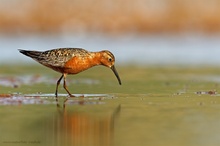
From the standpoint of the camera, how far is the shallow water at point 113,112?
11.1 meters

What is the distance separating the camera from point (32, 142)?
10.8m

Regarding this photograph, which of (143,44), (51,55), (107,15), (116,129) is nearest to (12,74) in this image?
(51,55)

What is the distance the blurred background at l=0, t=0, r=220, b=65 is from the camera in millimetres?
39497

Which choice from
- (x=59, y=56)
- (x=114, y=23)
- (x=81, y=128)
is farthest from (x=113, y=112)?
(x=114, y=23)

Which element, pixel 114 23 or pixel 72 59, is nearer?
pixel 72 59

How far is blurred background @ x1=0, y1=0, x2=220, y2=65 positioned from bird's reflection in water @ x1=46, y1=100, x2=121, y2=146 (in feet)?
79.1

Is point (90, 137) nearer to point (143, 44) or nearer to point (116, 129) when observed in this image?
point (116, 129)

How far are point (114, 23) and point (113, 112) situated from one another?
2935cm

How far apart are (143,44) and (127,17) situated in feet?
16.2

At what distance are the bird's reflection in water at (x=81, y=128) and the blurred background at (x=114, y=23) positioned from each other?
24.1 meters

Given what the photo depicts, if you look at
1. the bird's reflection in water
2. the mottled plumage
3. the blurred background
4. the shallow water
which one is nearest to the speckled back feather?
the mottled plumage

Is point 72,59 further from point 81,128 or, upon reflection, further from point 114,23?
point 114,23

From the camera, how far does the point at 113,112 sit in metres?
13.5

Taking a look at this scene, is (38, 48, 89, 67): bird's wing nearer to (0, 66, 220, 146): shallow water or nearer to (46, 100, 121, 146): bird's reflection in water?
(0, 66, 220, 146): shallow water
